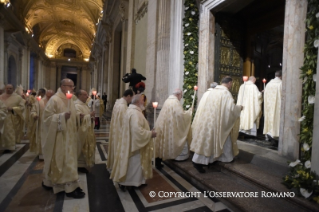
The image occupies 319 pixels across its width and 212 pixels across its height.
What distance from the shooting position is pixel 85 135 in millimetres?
3918

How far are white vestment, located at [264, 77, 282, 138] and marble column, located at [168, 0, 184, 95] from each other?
7.93 ft

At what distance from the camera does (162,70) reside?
21.6 feet

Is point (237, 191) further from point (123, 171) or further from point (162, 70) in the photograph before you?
point (162, 70)

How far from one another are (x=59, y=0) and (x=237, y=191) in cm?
2579

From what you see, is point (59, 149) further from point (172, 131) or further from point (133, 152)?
point (172, 131)

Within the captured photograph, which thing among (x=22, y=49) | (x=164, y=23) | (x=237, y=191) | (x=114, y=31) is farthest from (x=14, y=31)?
(x=237, y=191)

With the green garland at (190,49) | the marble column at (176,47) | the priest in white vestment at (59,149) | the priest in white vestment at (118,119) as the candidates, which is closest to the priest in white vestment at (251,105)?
the green garland at (190,49)

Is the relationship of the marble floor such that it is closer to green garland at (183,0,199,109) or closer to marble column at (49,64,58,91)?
green garland at (183,0,199,109)

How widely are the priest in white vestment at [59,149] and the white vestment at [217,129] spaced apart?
6.87ft

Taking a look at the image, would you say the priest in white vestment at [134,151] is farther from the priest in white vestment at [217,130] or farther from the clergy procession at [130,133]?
the priest in white vestment at [217,130]

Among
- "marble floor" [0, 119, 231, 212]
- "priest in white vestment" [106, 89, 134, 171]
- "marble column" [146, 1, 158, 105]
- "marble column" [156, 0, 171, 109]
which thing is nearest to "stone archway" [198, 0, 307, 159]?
"marble floor" [0, 119, 231, 212]

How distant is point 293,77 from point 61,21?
102 feet

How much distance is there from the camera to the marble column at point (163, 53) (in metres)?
6.57

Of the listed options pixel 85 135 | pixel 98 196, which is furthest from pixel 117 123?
pixel 98 196
